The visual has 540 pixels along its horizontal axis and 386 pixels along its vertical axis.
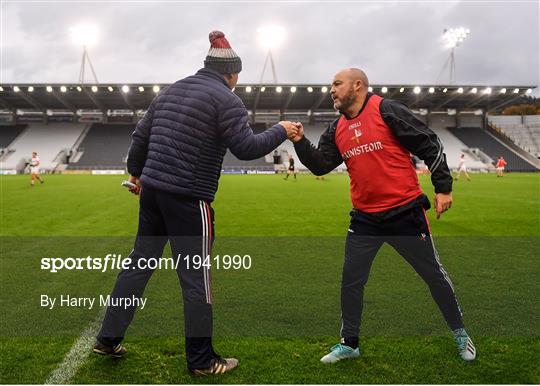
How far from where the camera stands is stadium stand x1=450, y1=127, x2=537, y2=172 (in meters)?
52.2

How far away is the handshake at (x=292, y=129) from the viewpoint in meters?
3.71

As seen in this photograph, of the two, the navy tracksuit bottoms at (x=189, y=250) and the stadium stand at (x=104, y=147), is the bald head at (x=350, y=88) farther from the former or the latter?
the stadium stand at (x=104, y=147)

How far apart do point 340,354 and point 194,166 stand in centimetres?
176

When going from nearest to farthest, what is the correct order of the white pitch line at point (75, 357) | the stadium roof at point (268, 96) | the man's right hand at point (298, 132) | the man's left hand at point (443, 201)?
1. the white pitch line at point (75, 357)
2. the man's left hand at point (443, 201)
3. the man's right hand at point (298, 132)
4. the stadium roof at point (268, 96)

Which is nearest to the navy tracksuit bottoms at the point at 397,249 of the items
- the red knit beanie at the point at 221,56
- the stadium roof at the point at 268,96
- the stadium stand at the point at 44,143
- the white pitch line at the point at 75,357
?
the red knit beanie at the point at 221,56

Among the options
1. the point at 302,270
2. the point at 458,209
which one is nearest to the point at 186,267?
the point at 302,270

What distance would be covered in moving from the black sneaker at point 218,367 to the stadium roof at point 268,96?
148 ft

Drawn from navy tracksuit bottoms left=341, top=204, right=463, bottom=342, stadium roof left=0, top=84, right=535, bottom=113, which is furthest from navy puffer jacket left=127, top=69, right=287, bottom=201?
stadium roof left=0, top=84, right=535, bottom=113

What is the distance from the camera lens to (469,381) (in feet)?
10.7

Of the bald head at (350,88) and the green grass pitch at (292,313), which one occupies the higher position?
the bald head at (350,88)

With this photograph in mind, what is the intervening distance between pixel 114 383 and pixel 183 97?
1993 mm

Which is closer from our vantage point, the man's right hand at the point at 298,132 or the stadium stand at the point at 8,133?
the man's right hand at the point at 298,132

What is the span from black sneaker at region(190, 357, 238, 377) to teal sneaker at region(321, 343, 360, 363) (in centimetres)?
67

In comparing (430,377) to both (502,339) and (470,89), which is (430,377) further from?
(470,89)
